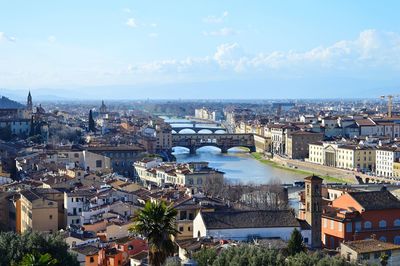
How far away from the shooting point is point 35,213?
20.5 m

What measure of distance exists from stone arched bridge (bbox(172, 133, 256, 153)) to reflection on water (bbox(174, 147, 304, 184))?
614 millimetres

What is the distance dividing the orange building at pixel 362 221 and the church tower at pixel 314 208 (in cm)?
38

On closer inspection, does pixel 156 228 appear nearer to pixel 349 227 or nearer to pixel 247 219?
pixel 247 219

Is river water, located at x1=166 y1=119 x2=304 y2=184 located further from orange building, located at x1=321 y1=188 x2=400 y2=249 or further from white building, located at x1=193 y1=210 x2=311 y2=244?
white building, located at x1=193 y1=210 x2=311 y2=244

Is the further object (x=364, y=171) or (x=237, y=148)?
(x=237, y=148)

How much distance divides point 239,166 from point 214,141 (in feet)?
58.3

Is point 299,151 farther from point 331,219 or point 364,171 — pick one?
point 331,219

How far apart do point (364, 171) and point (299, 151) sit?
12755mm

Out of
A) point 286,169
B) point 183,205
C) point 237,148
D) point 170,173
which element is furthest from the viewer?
point 237,148

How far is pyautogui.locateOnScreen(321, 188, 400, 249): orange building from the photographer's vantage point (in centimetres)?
1898

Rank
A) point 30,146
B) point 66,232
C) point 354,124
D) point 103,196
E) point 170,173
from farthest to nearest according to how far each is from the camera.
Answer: point 354,124 < point 30,146 < point 170,173 < point 103,196 < point 66,232

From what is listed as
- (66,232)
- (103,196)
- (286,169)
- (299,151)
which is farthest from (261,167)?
(66,232)

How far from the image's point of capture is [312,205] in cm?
1917

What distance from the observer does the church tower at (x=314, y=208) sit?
61.7 feet
